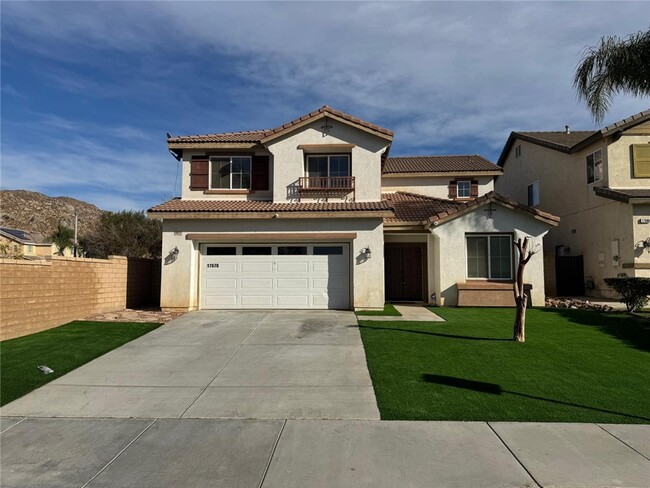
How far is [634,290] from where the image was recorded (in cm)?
1388

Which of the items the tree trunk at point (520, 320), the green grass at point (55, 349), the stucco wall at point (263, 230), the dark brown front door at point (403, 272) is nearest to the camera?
the green grass at point (55, 349)

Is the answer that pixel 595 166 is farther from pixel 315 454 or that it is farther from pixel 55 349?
pixel 55 349

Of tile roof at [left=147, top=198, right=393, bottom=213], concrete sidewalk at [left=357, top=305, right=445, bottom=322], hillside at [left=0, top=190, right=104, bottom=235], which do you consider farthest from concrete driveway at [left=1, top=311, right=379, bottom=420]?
hillside at [left=0, top=190, right=104, bottom=235]

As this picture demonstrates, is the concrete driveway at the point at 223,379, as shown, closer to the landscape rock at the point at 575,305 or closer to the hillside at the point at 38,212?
the landscape rock at the point at 575,305

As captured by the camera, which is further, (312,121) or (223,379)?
(312,121)

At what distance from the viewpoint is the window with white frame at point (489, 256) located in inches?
625

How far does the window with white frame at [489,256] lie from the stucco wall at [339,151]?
4.00 meters

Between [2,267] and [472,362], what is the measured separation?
33.2 ft

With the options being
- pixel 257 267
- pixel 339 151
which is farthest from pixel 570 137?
pixel 257 267

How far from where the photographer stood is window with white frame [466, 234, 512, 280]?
15883 millimetres

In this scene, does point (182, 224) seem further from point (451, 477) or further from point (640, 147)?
point (640, 147)

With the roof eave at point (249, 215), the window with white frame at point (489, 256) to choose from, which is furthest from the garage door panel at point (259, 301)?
the window with white frame at point (489, 256)

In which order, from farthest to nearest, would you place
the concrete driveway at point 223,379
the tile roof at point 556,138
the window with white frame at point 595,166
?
the tile roof at point 556,138, the window with white frame at point 595,166, the concrete driveway at point 223,379

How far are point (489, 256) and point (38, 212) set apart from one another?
7247cm
